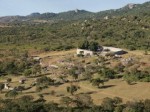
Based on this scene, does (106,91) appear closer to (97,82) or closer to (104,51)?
(97,82)

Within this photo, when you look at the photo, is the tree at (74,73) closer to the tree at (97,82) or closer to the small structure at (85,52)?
the tree at (97,82)

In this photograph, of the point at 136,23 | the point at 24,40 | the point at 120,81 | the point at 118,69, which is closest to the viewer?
the point at 120,81

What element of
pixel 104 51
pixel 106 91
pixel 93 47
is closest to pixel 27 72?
pixel 106 91

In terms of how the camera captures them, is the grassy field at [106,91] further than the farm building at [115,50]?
No

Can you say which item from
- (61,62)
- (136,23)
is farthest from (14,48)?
(136,23)

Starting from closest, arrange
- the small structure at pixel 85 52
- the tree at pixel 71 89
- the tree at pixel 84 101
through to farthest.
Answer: the tree at pixel 84 101, the tree at pixel 71 89, the small structure at pixel 85 52

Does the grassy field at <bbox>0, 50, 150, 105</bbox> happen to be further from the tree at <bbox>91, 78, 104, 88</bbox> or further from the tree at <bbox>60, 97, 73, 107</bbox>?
the tree at <bbox>60, 97, 73, 107</bbox>

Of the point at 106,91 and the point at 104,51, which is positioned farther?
the point at 104,51

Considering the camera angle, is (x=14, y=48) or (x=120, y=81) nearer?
(x=120, y=81)

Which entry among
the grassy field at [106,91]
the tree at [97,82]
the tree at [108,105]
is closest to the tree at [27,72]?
the grassy field at [106,91]

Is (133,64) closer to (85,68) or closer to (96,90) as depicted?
(85,68)

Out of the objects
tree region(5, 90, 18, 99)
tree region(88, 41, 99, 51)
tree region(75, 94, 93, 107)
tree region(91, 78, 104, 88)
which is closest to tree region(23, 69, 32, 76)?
tree region(5, 90, 18, 99)
